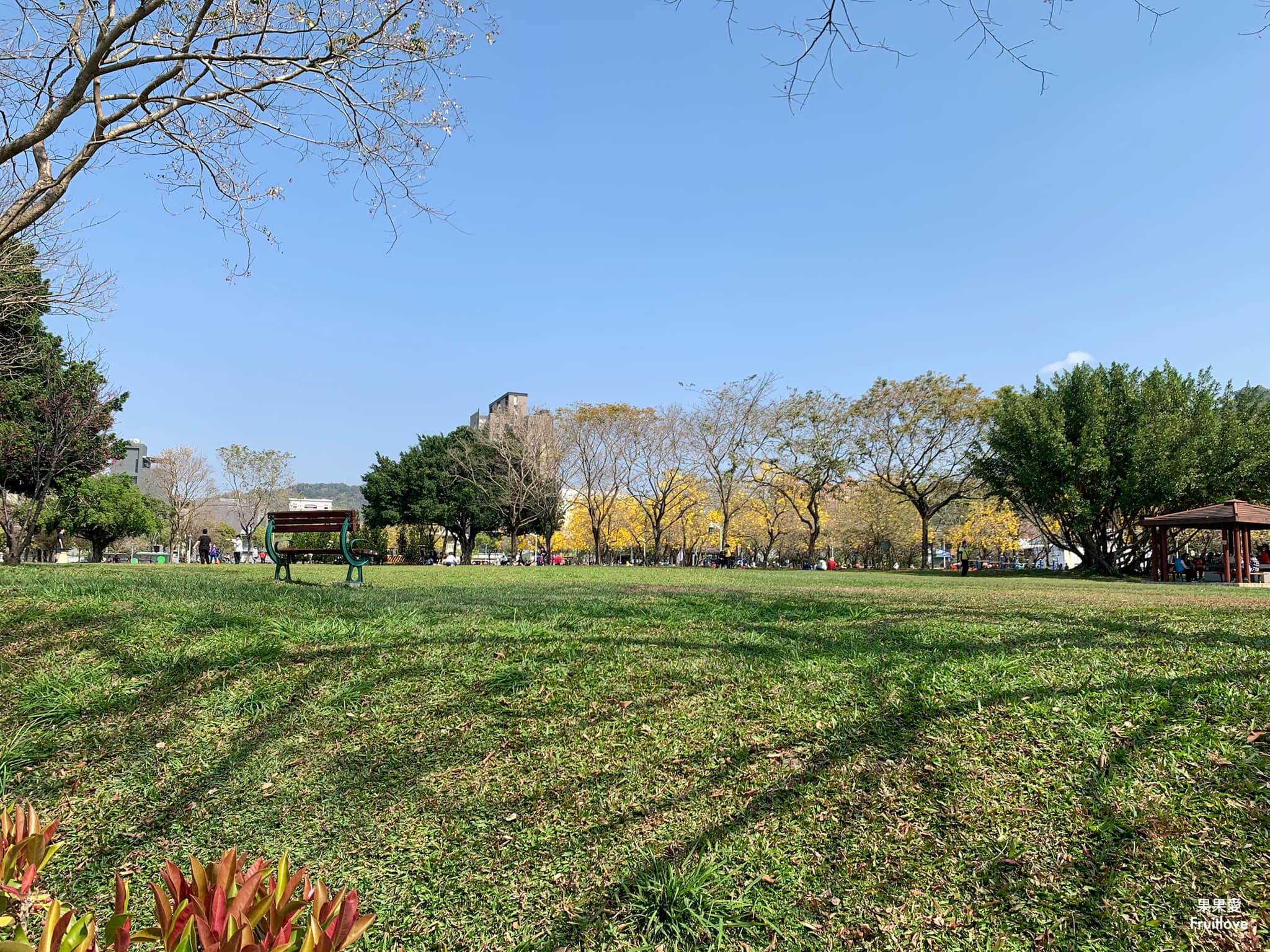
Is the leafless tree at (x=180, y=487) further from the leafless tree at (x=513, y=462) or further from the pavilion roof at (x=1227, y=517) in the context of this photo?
the pavilion roof at (x=1227, y=517)

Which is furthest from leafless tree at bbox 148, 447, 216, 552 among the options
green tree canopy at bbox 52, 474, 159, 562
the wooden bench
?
the wooden bench

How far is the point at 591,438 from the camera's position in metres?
35.5

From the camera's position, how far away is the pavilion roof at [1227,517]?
1719cm

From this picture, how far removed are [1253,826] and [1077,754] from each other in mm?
565

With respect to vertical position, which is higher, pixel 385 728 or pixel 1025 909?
pixel 385 728

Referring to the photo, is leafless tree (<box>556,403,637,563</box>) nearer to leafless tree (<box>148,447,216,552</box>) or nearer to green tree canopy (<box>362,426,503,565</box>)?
green tree canopy (<box>362,426,503,565</box>)

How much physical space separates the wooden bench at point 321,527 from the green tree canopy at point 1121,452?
24536mm

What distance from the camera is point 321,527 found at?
10.2 m

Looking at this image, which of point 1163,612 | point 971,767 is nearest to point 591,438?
point 1163,612

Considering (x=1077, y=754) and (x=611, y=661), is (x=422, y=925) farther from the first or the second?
(x=1077, y=754)

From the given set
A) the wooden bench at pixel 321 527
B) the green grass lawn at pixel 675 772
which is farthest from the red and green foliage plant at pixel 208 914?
the wooden bench at pixel 321 527

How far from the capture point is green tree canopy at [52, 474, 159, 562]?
33.8 metres

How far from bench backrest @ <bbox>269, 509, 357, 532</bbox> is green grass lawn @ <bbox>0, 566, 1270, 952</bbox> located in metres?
4.98

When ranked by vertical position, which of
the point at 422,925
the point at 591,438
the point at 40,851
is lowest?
the point at 422,925
